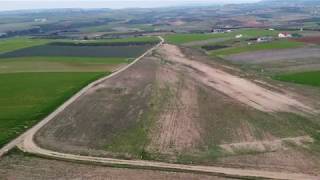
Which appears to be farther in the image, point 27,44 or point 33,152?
point 27,44

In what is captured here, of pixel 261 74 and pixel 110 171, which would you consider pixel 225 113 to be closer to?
pixel 110 171

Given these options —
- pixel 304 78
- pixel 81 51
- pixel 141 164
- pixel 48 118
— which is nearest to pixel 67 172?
pixel 141 164

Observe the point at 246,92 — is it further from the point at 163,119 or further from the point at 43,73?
the point at 43,73

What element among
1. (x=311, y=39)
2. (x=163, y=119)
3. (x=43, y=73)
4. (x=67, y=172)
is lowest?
(x=311, y=39)

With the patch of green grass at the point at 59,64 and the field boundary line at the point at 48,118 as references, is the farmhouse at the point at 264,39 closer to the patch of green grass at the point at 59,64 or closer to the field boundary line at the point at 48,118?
the patch of green grass at the point at 59,64

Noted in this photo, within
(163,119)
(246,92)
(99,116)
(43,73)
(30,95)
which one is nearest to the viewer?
(163,119)

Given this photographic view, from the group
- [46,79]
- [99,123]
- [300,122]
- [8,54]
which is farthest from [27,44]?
[300,122]

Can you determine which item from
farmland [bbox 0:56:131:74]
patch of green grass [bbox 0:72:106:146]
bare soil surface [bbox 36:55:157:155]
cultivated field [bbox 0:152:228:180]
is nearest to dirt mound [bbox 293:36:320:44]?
farmland [bbox 0:56:131:74]
